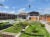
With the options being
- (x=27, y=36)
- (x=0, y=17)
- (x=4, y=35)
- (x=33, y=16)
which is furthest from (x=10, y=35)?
(x=33, y=16)

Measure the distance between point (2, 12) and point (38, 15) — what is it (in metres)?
4.94

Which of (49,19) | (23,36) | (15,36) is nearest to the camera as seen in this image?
→ (15,36)

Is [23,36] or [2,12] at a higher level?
[2,12]

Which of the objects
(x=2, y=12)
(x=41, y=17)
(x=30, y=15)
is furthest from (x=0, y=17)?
(x=41, y=17)

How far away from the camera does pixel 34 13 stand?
16.5 m

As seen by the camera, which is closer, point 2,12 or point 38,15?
point 2,12

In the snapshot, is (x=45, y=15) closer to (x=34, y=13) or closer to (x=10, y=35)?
(x=34, y=13)

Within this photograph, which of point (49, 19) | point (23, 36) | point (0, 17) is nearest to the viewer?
point (23, 36)

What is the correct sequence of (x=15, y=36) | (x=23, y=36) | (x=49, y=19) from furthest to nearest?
(x=49, y=19)
(x=23, y=36)
(x=15, y=36)

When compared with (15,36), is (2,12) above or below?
above

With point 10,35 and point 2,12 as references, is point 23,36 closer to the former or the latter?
point 10,35

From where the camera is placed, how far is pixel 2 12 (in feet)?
43.3

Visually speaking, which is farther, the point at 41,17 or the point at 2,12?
the point at 41,17

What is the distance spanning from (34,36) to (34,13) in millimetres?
10640
